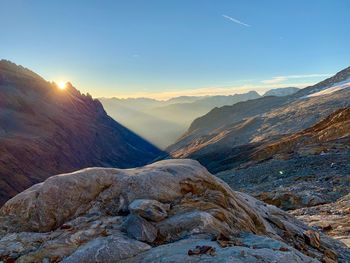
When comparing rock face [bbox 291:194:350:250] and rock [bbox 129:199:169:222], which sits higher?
rock [bbox 129:199:169:222]

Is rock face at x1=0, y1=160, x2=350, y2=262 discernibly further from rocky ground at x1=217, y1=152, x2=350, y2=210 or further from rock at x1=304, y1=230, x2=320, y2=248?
rocky ground at x1=217, y1=152, x2=350, y2=210

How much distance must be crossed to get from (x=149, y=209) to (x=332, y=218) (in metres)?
15.4

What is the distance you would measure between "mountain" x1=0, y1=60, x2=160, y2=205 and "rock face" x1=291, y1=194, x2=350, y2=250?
85.4 meters

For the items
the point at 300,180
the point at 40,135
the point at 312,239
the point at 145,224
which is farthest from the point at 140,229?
the point at 40,135

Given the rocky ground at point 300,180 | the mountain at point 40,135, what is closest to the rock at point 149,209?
the rocky ground at point 300,180

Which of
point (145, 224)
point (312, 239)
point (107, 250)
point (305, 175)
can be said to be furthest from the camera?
point (305, 175)

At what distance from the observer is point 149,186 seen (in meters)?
12.8

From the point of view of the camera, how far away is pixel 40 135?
139 metres

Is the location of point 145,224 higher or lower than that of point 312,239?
higher

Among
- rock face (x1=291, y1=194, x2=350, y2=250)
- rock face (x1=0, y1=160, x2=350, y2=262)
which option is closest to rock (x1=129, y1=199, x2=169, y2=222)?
rock face (x1=0, y1=160, x2=350, y2=262)

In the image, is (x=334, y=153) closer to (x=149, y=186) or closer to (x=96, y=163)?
(x=149, y=186)

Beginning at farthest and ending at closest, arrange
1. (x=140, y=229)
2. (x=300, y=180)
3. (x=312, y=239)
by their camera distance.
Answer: (x=300, y=180) → (x=312, y=239) → (x=140, y=229)

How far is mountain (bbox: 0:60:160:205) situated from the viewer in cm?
11263

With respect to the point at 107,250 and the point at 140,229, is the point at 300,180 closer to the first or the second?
the point at 140,229
